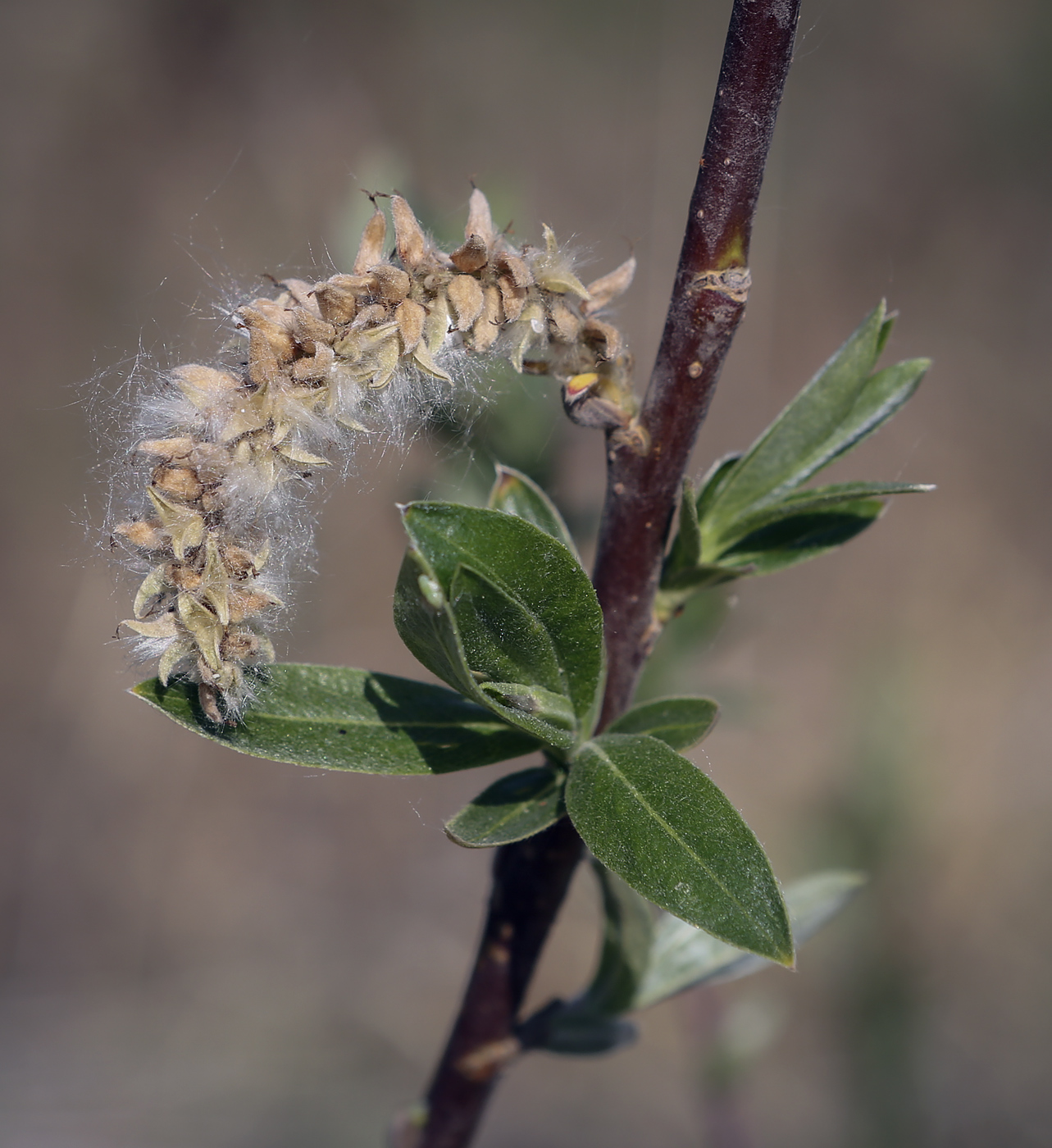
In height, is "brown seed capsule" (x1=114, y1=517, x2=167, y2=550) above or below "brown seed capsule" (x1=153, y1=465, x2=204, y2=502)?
below

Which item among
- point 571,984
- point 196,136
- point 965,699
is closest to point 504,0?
point 196,136

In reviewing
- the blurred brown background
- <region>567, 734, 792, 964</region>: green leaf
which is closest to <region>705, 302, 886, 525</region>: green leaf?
<region>567, 734, 792, 964</region>: green leaf

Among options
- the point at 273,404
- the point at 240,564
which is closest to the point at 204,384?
the point at 273,404

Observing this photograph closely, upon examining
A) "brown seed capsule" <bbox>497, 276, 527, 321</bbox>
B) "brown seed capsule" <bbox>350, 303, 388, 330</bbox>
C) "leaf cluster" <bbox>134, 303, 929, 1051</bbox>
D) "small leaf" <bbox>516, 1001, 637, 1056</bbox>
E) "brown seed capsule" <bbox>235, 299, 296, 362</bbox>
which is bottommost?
"small leaf" <bbox>516, 1001, 637, 1056</bbox>

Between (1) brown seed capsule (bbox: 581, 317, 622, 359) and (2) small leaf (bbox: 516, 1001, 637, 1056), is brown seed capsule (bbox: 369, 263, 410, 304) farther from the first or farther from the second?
(2) small leaf (bbox: 516, 1001, 637, 1056)

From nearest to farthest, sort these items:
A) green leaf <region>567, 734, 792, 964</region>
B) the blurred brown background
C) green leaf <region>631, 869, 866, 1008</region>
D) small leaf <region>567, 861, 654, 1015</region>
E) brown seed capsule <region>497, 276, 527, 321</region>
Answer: green leaf <region>567, 734, 792, 964</region>, brown seed capsule <region>497, 276, 527, 321</region>, small leaf <region>567, 861, 654, 1015</region>, green leaf <region>631, 869, 866, 1008</region>, the blurred brown background

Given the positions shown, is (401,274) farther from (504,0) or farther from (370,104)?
(504,0)
